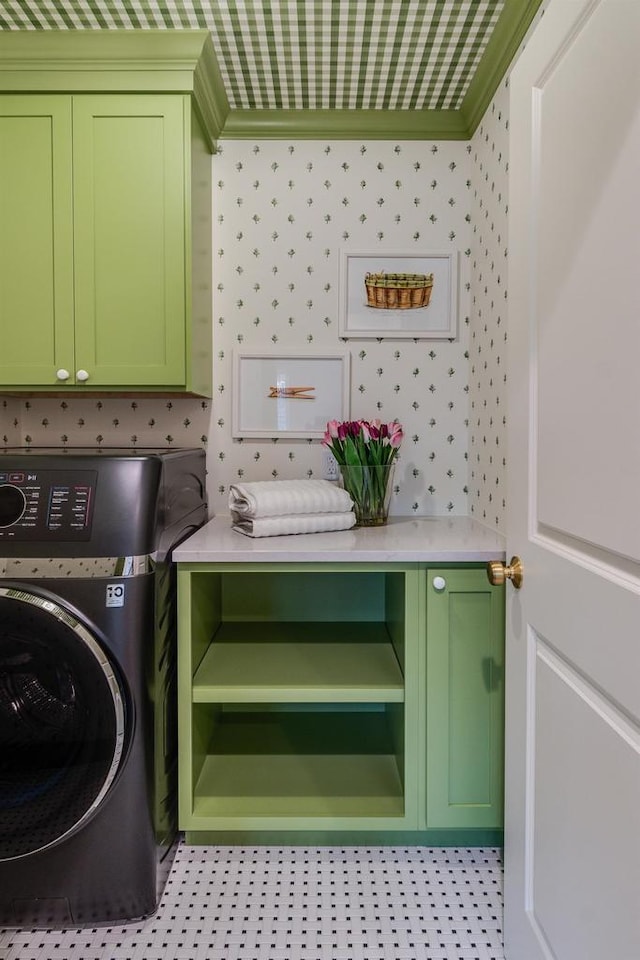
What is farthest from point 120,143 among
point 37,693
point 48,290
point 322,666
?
point 322,666

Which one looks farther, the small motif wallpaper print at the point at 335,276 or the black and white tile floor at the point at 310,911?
the small motif wallpaper print at the point at 335,276

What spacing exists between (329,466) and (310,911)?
1.30 metres

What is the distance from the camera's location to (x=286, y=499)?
5.60 ft

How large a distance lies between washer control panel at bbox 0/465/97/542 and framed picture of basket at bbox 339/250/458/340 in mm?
1165

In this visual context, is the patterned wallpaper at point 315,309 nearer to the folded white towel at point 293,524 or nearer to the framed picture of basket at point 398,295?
the framed picture of basket at point 398,295

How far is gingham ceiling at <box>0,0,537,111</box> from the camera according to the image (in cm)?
158

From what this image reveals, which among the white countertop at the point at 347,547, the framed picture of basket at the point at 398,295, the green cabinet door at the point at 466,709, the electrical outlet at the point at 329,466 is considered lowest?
the green cabinet door at the point at 466,709

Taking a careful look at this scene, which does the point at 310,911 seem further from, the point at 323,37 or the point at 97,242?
the point at 323,37

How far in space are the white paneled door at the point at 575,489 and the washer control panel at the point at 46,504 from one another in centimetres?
98

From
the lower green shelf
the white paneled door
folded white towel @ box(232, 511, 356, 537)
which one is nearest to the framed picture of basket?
folded white towel @ box(232, 511, 356, 537)

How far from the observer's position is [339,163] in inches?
82.4

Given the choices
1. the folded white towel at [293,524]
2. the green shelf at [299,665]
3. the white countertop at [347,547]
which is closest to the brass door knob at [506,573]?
the white countertop at [347,547]

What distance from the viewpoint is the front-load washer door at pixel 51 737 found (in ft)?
4.32

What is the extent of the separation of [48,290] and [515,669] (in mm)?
1696
